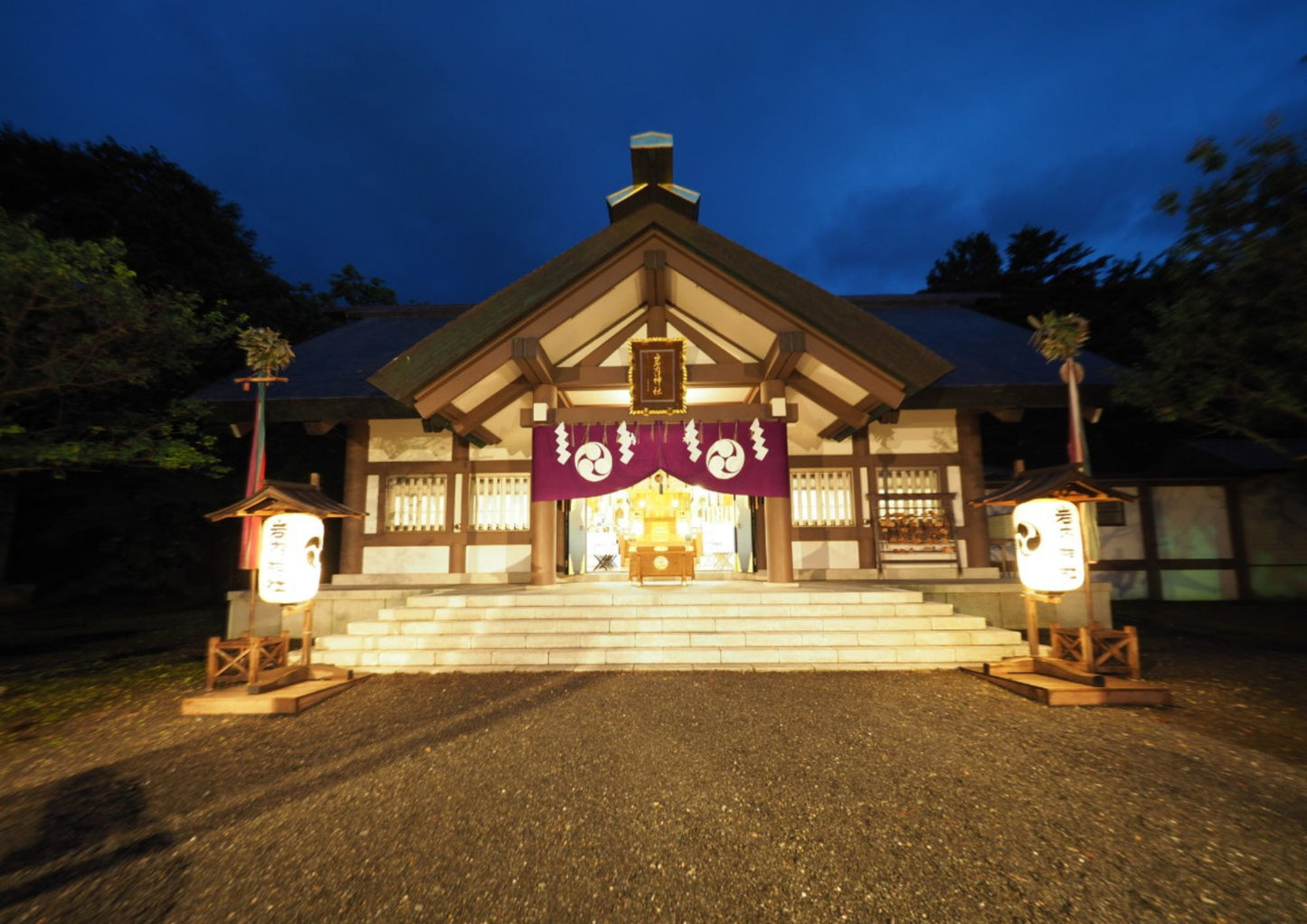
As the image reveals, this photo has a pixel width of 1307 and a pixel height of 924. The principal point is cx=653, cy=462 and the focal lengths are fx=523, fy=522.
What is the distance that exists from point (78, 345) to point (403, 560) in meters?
5.15

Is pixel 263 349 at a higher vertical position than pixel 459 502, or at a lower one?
higher

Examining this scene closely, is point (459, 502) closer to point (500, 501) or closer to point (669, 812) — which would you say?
point (500, 501)

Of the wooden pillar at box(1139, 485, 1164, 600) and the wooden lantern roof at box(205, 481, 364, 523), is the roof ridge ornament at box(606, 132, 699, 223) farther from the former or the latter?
the wooden pillar at box(1139, 485, 1164, 600)

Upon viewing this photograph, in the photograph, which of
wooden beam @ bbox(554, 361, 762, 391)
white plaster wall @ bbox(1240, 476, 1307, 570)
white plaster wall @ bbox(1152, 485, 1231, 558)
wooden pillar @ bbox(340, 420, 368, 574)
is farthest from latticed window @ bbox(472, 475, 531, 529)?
white plaster wall @ bbox(1240, 476, 1307, 570)

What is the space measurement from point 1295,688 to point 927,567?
4160mm

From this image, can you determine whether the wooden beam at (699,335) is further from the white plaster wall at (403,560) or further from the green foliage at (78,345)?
the green foliage at (78,345)

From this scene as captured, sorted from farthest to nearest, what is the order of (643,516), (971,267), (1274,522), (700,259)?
(971,267), (1274,522), (643,516), (700,259)

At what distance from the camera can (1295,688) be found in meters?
5.10

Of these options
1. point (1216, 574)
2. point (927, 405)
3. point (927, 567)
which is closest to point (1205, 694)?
point (927, 567)

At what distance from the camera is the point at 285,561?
5371 mm

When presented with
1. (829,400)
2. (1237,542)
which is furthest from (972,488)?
(1237,542)

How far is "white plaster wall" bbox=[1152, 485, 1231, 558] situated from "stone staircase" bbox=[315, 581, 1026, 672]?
8332 mm

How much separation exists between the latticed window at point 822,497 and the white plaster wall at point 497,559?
16.7ft

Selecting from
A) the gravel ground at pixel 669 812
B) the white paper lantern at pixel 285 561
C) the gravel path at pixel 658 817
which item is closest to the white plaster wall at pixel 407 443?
the white paper lantern at pixel 285 561
